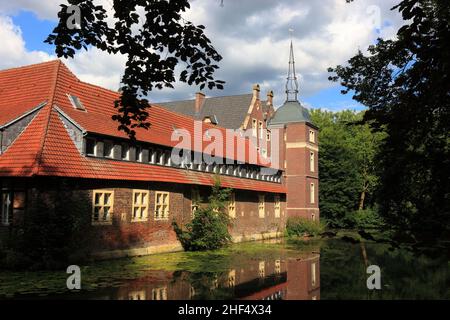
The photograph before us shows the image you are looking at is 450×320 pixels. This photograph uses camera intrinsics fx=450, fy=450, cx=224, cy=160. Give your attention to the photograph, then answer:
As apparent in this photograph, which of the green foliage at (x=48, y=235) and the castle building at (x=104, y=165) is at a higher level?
the castle building at (x=104, y=165)

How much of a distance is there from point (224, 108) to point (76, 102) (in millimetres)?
22671

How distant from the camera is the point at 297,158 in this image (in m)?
43.8

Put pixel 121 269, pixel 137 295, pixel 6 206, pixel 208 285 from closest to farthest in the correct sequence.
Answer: pixel 137 295, pixel 208 285, pixel 121 269, pixel 6 206

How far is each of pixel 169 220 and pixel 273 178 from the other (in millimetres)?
18223

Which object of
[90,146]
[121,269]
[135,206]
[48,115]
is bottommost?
[121,269]

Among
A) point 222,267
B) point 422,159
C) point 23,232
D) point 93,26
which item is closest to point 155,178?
point 222,267

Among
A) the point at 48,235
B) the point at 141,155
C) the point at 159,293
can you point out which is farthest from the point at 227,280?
the point at 141,155

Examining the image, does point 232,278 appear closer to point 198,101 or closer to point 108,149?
point 108,149

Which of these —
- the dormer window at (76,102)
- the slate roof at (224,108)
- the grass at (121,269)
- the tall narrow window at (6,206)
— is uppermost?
the slate roof at (224,108)

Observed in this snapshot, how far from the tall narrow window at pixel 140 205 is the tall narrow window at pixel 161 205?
90cm

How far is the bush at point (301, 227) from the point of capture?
130ft

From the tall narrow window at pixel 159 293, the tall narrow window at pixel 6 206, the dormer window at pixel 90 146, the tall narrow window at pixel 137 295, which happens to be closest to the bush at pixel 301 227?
the dormer window at pixel 90 146

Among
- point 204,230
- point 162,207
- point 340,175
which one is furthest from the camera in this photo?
point 340,175

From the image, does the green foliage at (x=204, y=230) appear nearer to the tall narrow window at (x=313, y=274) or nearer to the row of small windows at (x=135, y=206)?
the row of small windows at (x=135, y=206)
